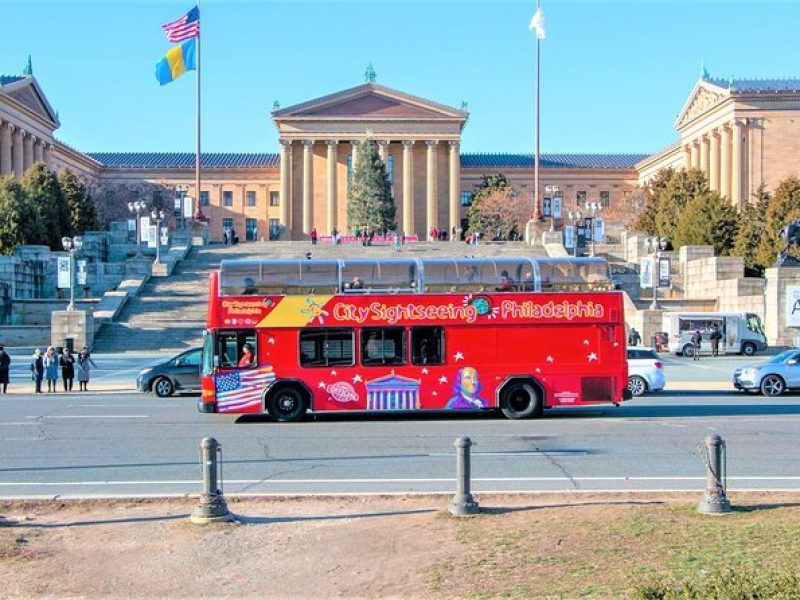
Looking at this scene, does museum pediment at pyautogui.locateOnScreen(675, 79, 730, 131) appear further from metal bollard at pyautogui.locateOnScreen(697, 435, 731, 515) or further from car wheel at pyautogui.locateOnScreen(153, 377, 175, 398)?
metal bollard at pyautogui.locateOnScreen(697, 435, 731, 515)

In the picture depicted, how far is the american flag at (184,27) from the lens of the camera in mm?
66938

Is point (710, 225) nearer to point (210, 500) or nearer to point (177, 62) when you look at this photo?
point (177, 62)

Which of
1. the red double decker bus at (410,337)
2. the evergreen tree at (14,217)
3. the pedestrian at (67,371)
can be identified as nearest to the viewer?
the red double decker bus at (410,337)

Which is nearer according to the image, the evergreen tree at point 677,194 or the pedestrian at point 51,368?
the pedestrian at point 51,368

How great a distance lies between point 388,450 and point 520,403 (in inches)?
231

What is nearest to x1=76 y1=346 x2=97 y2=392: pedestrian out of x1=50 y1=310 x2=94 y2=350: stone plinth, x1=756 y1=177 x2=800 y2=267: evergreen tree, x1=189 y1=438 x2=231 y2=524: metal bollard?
x1=50 y1=310 x2=94 y2=350: stone plinth

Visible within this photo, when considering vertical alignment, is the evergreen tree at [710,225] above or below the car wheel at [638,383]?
above

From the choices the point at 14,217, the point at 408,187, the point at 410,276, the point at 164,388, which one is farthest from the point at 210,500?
the point at 408,187

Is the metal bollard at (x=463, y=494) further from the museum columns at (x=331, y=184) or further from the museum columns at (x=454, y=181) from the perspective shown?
the museum columns at (x=454, y=181)

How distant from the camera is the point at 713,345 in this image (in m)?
48.5

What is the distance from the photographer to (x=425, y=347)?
74.3 feet

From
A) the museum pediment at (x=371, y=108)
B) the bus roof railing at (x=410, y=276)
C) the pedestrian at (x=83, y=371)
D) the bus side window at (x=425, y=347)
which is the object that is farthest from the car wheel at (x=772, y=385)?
the museum pediment at (x=371, y=108)

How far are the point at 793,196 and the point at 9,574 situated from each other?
64.7 meters

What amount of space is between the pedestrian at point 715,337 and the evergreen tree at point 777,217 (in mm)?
15831
